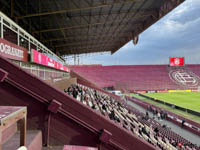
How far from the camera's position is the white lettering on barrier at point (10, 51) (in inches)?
151

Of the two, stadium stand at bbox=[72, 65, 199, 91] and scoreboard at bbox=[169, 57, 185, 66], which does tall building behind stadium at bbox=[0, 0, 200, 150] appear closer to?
stadium stand at bbox=[72, 65, 199, 91]

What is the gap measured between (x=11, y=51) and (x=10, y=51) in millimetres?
95

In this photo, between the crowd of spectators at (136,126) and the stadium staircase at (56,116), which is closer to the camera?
the stadium staircase at (56,116)

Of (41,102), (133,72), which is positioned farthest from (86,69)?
(41,102)

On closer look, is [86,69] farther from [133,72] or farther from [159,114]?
[159,114]

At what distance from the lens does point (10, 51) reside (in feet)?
14.2

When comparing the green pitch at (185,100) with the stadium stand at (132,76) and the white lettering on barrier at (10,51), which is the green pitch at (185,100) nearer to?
the stadium stand at (132,76)

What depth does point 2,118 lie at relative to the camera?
1.26 m

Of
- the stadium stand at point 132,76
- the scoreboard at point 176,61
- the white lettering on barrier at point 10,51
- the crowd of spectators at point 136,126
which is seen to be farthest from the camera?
the scoreboard at point 176,61

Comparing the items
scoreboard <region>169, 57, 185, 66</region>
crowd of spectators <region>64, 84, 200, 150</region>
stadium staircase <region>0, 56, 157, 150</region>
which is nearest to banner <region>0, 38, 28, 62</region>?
stadium staircase <region>0, 56, 157, 150</region>

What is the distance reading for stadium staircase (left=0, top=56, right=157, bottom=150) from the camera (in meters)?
A: 3.03

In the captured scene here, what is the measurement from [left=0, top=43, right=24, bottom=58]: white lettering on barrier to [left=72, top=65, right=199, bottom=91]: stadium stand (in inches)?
1340

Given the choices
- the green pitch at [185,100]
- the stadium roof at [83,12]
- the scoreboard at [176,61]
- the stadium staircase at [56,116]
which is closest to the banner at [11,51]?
the stadium staircase at [56,116]

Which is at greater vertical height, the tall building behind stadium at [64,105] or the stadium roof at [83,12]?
the stadium roof at [83,12]
